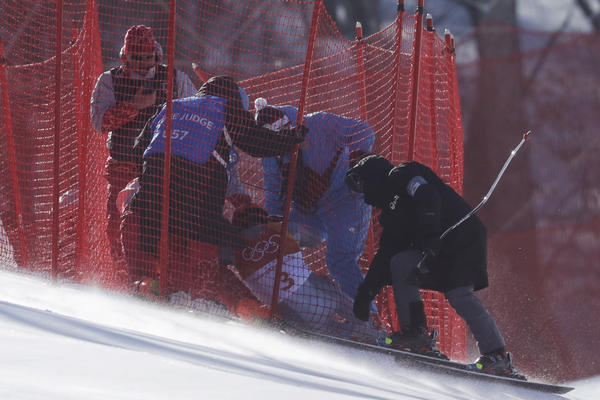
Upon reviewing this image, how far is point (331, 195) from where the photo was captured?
529 centimetres

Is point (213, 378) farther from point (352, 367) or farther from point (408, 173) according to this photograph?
point (408, 173)

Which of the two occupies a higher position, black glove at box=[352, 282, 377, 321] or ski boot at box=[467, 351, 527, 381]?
black glove at box=[352, 282, 377, 321]

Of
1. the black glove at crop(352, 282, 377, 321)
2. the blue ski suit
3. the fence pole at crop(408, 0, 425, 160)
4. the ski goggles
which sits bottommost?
the black glove at crop(352, 282, 377, 321)

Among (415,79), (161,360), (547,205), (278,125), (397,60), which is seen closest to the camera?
(161,360)

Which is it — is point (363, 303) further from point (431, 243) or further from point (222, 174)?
point (222, 174)

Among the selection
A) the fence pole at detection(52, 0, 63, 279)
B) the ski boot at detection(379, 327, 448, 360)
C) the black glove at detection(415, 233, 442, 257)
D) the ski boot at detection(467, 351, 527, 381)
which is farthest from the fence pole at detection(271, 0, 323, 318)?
the fence pole at detection(52, 0, 63, 279)

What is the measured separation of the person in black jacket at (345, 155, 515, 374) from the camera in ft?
15.0

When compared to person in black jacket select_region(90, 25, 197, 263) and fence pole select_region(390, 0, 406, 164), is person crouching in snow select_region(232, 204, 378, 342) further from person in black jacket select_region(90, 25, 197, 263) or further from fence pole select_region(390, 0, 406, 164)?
fence pole select_region(390, 0, 406, 164)

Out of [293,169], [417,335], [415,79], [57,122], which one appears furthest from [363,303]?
[57,122]

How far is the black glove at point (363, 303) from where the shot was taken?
188 inches

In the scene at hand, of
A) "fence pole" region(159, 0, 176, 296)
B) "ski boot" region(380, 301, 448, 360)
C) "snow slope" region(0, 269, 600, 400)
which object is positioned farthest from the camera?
"fence pole" region(159, 0, 176, 296)

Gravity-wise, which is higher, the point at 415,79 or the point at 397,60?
the point at 397,60

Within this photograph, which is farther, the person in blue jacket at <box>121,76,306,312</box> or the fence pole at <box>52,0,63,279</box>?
the fence pole at <box>52,0,63,279</box>

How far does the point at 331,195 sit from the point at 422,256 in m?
0.83
